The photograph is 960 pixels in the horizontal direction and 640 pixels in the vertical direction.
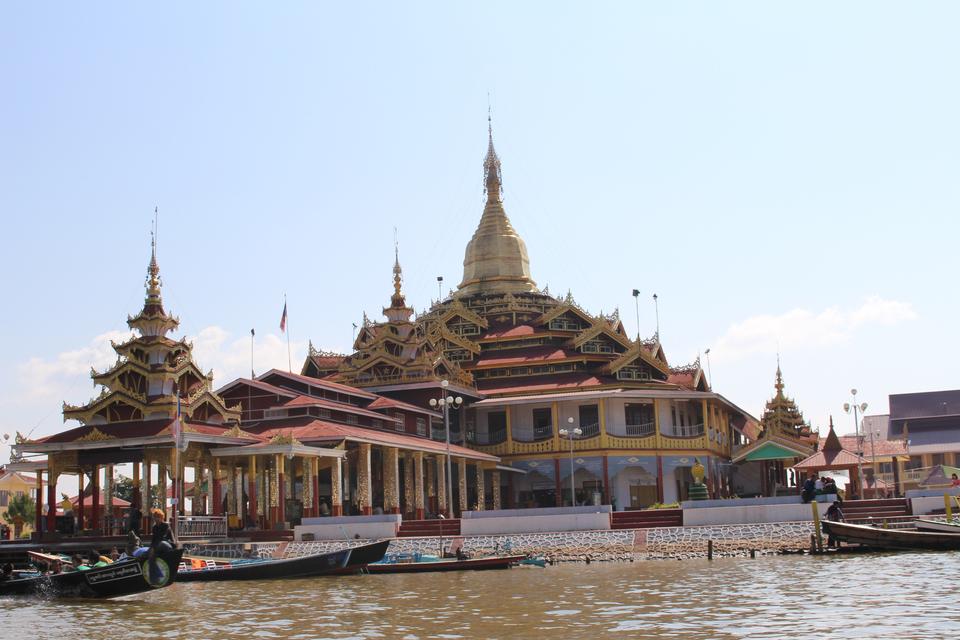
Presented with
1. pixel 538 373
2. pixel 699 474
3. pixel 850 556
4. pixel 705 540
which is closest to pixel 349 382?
pixel 538 373

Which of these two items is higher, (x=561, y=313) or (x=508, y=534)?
(x=561, y=313)

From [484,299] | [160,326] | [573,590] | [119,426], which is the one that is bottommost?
[573,590]

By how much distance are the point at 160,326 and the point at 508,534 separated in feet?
45.5

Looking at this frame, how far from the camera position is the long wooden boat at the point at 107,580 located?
A: 2402 cm

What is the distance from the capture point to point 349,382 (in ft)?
170

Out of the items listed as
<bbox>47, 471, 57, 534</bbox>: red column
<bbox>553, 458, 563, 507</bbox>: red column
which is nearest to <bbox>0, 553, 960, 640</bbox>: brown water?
<bbox>47, 471, 57, 534</bbox>: red column

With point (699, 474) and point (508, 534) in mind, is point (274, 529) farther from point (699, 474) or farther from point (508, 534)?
point (699, 474)

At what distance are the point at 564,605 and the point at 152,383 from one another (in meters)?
21.6

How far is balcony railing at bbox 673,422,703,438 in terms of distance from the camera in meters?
52.5

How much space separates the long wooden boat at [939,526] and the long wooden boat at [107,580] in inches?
727

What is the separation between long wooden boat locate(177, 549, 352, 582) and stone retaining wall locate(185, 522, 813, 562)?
500 cm

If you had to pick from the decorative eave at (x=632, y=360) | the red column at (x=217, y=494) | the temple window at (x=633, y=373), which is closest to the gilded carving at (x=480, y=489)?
the decorative eave at (x=632, y=360)

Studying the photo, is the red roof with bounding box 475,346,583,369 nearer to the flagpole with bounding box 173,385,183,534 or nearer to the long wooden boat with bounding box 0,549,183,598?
the flagpole with bounding box 173,385,183,534

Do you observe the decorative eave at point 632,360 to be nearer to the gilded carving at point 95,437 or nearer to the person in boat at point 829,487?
the person in boat at point 829,487
